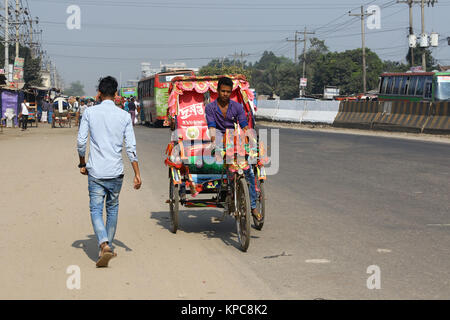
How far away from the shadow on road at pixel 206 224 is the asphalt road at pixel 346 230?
0.04 feet

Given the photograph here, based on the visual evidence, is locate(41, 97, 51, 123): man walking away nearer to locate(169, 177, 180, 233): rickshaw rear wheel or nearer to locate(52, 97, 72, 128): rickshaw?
locate(52, 97, 72, 128): rickshaw

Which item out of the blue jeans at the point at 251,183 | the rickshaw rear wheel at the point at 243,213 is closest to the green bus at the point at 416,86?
the blue jeans at the point at 251,183

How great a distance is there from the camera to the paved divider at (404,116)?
27.8m

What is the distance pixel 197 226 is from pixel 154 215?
95cm

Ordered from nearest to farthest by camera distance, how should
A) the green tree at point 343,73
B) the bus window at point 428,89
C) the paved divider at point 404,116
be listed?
the paved divider at point 404,116 < the bus window at point 428,89 < the green tree at point 343,73

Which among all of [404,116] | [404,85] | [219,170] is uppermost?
[404,85]

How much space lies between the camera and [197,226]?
852cm

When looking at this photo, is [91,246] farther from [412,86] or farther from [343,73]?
[343,73]

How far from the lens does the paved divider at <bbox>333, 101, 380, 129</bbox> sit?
31.8 meters

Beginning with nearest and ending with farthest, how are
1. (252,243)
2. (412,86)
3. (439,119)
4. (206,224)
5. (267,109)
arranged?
(252,243)
(206,224)
(439,119)
(412,86)
(267,109)

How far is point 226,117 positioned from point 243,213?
4.27 feet

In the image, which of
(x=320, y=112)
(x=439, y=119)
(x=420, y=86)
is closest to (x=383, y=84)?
(x=420, y=86)

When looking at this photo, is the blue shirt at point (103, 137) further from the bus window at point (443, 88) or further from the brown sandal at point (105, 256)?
the bus window at point (443, 88)

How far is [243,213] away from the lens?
22.8 ft
